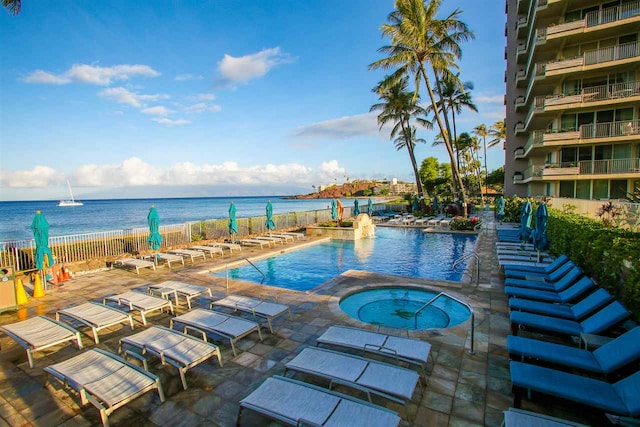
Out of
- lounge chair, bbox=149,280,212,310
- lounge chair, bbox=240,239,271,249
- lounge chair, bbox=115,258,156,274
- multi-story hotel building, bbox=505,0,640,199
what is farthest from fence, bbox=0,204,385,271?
multi-story hotel building, bbox=505,0,640,199

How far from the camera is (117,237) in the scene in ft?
39.8

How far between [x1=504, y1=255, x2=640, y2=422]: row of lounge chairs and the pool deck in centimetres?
38

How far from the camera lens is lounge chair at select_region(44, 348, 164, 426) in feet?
10.1

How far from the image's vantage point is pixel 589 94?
18.3 m

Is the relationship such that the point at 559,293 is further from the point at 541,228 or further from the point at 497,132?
the point at 497,132

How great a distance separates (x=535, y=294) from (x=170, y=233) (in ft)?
43.9

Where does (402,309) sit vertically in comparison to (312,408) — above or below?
below

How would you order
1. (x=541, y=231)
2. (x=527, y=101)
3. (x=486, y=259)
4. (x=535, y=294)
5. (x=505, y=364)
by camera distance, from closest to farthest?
(x=505, y=364), (x=535, y=294), (x=541, y=231), (x=486, y=259), (x=527, y=101)

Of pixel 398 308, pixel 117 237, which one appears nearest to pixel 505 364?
pixel 398 308

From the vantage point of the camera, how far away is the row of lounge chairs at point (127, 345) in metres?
3.25

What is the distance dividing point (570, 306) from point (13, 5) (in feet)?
51.0

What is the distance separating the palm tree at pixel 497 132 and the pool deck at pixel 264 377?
159 ft

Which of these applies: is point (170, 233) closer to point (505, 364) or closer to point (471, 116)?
point (505, 364)

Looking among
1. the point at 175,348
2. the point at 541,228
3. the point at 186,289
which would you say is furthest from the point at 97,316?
the point at 541,228
